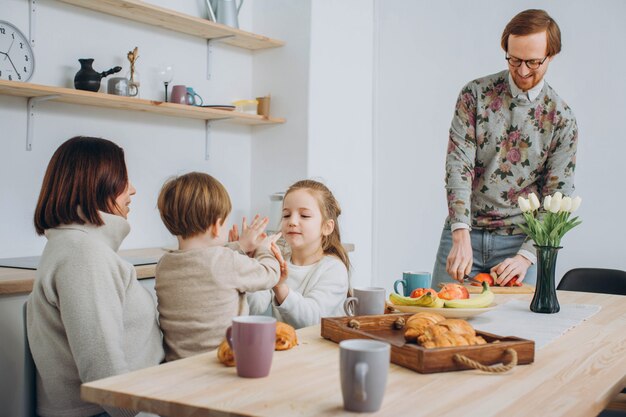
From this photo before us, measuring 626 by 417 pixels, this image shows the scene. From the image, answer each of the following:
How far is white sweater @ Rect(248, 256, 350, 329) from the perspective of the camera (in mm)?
1718

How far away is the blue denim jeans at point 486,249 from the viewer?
7.59ft

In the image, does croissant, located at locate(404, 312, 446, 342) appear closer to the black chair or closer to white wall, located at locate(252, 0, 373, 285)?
the black chair

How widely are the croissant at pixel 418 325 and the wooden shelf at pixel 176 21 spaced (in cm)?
245

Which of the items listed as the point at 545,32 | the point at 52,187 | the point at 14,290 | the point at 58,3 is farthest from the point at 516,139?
the point at 58,3

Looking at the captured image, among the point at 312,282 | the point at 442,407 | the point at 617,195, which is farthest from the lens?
the point at 617,195

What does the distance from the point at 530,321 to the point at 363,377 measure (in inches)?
33.2

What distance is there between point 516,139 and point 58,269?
1.50 metres

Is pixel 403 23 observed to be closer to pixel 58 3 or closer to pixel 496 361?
pixel 58 3

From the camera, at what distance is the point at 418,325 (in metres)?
1.26

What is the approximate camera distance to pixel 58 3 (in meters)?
3.17

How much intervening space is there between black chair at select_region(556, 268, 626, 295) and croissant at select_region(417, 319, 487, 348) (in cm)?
159

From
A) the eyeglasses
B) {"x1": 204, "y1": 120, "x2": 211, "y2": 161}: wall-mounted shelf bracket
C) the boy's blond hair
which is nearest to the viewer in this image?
the boy's blond hair

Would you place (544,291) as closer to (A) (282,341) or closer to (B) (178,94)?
(A) (282,341)

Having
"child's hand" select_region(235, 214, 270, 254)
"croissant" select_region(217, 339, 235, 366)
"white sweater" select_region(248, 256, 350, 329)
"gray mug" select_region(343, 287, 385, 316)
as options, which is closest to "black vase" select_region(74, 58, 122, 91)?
"white sweater" select_region(248, 256, 350, 329)
